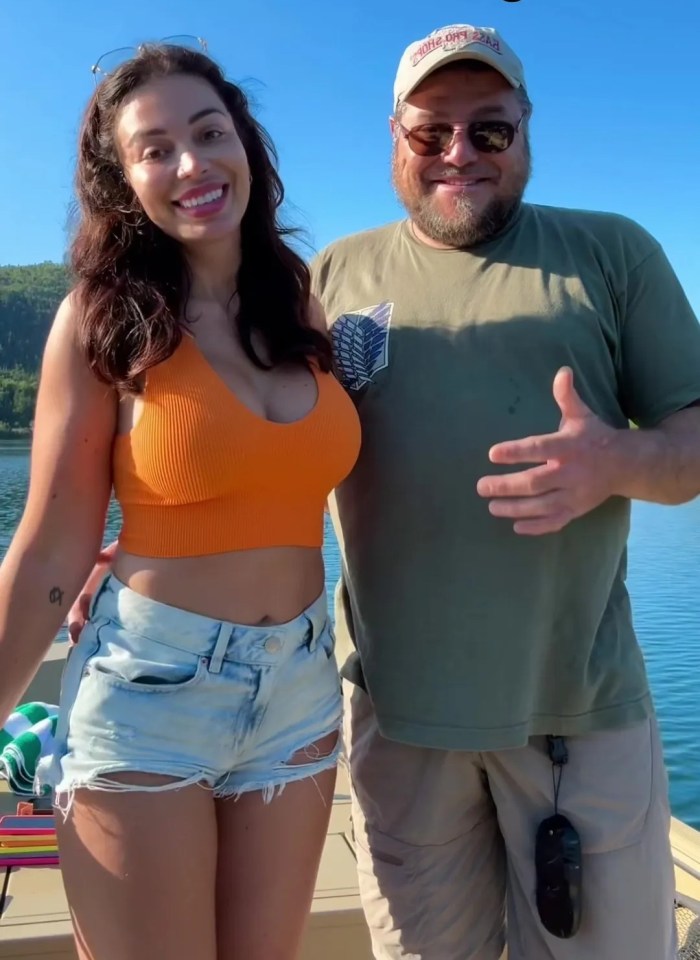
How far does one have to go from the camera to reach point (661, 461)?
1.69m

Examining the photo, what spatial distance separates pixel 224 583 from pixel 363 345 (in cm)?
69

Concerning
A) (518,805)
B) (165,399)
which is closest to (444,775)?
(518,805)

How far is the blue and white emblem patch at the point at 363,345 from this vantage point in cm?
190

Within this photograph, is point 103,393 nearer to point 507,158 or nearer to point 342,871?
point 507,158

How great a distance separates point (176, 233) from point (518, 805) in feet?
4.59

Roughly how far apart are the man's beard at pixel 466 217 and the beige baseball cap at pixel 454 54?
0.21 meters

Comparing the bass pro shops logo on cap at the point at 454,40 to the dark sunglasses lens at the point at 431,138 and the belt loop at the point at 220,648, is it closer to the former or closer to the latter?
the dark sunglasses lens at the point at 431,138

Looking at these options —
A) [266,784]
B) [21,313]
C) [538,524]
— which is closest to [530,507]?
[538,524]

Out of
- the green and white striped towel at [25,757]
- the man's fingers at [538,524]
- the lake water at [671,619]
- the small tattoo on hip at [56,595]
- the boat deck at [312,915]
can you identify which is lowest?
the lake water at [671,619]

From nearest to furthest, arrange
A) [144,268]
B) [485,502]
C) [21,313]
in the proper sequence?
[144,268] → [485,502] → [21,313]

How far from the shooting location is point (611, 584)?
1854 mm

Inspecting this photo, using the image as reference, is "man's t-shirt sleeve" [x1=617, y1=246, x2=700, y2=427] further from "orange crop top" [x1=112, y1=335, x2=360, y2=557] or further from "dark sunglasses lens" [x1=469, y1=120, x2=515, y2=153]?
"orange crop top" [x1=112, y1=335, x2=360, y2=557]

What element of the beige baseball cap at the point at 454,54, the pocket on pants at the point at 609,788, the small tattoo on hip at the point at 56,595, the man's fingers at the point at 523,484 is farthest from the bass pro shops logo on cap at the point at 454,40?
the pocket on pants at the point at 609,788

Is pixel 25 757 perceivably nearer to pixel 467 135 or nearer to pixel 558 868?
pixel 558 868
